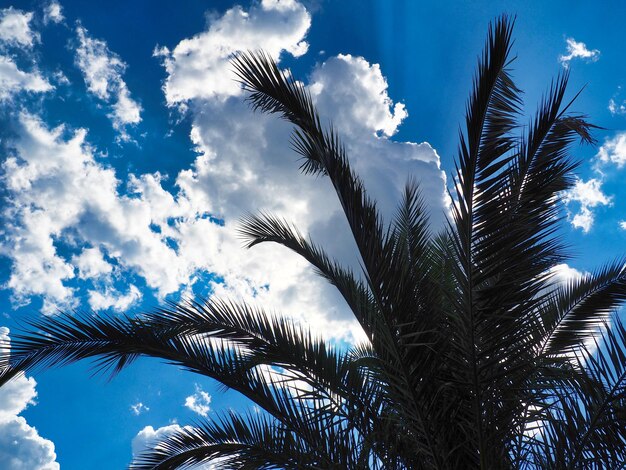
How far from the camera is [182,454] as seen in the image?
5.18m

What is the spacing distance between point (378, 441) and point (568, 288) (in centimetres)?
337

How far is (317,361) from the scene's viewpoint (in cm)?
443

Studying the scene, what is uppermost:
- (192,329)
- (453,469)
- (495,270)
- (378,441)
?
(192,329)

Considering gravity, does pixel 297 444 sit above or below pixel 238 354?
below

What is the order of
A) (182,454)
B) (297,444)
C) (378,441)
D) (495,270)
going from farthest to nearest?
(182,454) < (297,444) < (378,441) < (495,270)

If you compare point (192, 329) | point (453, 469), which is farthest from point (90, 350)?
point (453, 469)

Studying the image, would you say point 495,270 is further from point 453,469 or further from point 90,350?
point 90,350

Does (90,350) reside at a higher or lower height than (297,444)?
higher

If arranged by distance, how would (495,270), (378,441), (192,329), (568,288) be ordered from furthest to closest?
(568,288) → (192,329) → (378,441) → (495,270)

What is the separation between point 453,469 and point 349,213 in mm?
1993

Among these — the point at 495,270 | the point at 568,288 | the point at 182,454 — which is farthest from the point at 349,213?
the point at 568,288

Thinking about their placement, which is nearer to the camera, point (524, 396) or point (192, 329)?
point (524, 396)

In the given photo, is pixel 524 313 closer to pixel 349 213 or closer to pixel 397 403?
pixel 397 403

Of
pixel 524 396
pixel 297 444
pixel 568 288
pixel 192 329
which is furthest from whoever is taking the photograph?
pixel 568 288
